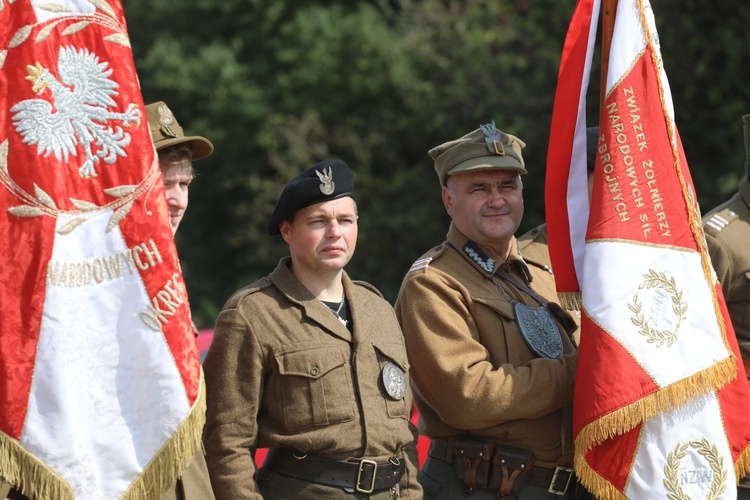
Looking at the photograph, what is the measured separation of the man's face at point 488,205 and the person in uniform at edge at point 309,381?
0.59 meters

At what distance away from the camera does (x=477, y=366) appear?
403 centimetres

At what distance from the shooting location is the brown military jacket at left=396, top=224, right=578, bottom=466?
3994 mm

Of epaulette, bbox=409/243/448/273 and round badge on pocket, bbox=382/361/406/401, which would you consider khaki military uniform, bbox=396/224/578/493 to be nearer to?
epaulette, bbox=409/243/448/273

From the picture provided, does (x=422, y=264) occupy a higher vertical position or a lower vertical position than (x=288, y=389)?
higher

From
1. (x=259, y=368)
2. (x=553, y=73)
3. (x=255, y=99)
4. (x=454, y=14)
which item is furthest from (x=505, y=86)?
(x=259, y=368)

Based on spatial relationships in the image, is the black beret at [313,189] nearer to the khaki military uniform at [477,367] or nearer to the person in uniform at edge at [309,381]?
the person in uniform at edge at [309,381]

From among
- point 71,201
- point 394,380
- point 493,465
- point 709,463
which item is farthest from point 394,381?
point 71,201

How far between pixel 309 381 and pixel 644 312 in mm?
1257

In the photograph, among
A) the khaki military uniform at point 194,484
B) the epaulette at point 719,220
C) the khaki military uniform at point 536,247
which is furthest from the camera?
the khaki military uniform at point 536,247

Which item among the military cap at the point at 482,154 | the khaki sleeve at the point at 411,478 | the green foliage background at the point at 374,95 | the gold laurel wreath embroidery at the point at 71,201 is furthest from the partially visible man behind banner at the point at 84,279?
the green foliage background at the point at 374,95

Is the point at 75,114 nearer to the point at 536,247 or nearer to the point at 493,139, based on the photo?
the point at 493,139

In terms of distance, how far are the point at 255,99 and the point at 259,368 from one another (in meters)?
14.3

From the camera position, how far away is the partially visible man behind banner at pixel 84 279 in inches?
123

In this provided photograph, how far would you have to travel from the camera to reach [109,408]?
3201mm
